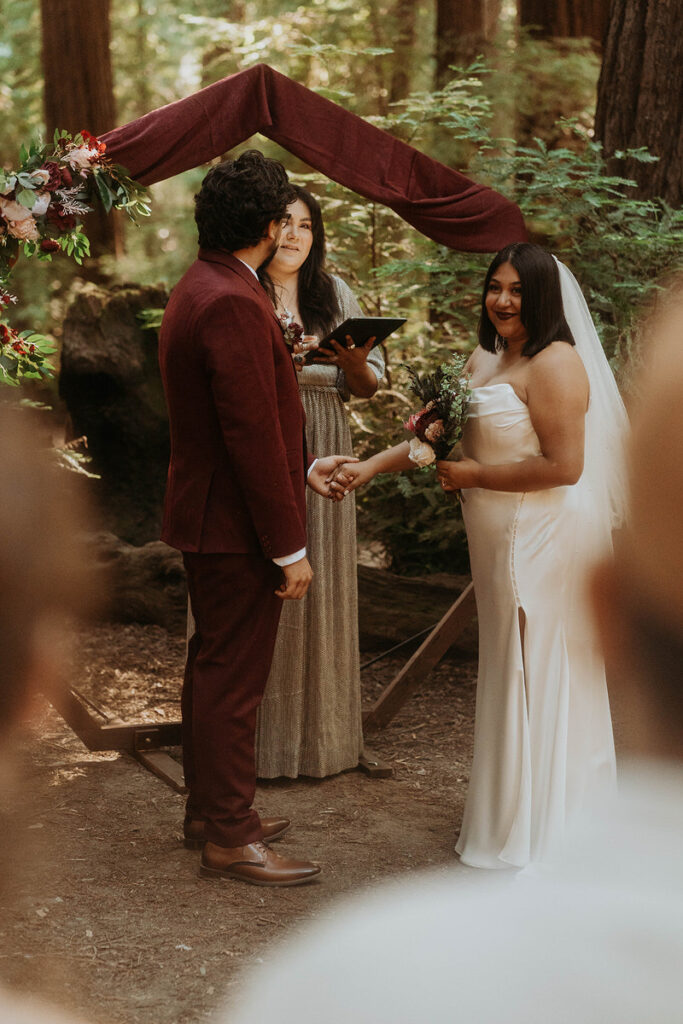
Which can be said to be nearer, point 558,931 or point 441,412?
point 558,931

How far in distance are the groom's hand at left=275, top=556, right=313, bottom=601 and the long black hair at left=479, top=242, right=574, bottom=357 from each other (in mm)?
1038

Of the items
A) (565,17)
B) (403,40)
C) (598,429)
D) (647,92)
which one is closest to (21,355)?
(598,429)

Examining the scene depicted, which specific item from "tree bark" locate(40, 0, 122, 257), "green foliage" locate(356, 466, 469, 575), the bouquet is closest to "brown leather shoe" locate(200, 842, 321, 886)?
the bouquet

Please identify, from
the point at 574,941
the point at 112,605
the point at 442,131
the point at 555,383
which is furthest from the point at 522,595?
the point at 442,131

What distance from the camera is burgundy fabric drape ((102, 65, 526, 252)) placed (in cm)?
423

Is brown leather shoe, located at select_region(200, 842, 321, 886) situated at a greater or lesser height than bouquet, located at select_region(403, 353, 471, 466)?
lesser

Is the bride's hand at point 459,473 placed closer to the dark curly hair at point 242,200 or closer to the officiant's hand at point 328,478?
the officiant's hand at point 328,478

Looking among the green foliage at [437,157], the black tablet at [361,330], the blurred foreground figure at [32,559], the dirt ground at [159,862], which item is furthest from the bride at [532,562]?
the blurred foreground figure at [32,559]

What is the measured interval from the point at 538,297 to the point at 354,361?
3.55 feet

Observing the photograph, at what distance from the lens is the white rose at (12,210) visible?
12.7ft

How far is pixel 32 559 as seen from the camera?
734 cm

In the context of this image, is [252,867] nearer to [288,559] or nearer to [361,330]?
[288,559]

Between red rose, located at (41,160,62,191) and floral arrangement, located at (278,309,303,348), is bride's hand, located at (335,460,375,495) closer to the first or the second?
floral arrangement, located at (278,309,303,348)

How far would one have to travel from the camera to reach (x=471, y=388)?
380cm
